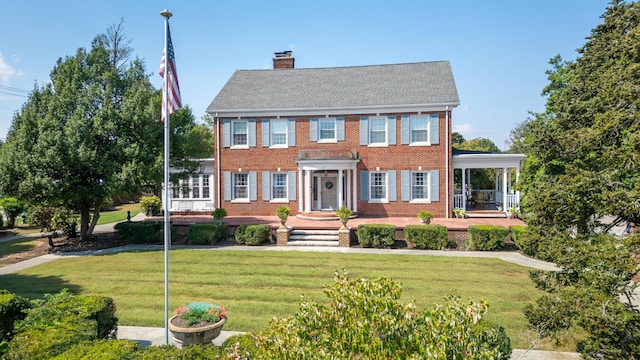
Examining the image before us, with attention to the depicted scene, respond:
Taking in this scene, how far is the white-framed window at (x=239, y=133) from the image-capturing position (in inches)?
871

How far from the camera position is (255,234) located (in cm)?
1616

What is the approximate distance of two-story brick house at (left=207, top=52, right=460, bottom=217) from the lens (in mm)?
20359

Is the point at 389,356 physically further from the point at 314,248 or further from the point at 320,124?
the point at 320,124

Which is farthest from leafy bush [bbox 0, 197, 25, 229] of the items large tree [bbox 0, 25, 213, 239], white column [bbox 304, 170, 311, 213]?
white column [bbox 304, 170, 311, 213]

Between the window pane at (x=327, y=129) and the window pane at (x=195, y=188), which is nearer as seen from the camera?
the window pane at (x=327, y=129)

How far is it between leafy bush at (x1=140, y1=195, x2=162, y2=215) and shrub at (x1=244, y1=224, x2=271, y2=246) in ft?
A: 35.8

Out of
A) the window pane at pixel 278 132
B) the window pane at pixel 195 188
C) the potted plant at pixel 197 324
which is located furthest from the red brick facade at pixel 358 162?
the potted plant at pixel 197 324

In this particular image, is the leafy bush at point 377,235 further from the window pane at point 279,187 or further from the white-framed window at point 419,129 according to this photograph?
the window pane at point 279,187

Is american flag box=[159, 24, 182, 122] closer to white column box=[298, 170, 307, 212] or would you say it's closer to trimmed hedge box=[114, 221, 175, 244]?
trimmed hedge box=[114, 221, 175, 244]

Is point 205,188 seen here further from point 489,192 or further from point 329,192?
point 489,192

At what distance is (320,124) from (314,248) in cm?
878

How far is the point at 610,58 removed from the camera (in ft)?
18.6

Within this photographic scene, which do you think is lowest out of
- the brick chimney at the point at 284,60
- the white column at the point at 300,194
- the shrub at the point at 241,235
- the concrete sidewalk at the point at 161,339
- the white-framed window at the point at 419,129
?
the concrete sidewalk at the point at 161,339

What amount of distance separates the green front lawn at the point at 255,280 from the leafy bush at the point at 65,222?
409 cm
